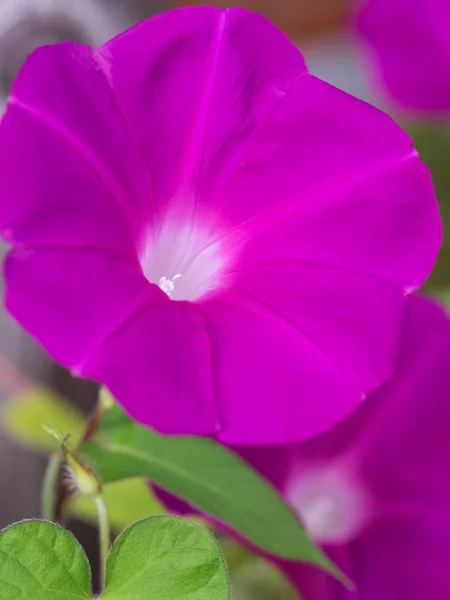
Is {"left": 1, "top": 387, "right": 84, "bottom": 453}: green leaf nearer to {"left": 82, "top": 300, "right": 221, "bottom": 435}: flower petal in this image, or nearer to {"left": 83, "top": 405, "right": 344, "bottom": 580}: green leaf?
{"left": 83, "top": 405, "right": 344, "bottom": 580}: green leaf

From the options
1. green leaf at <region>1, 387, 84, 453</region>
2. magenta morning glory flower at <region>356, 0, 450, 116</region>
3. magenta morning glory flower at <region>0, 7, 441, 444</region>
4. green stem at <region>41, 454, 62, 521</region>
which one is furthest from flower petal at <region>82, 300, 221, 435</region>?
magenta morning glory flower at <region>356, 0, 450, 116</region>

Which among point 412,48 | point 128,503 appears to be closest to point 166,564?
point 128,503

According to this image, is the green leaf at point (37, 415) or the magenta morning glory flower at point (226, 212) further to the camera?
the green leaf at point (37, 415)

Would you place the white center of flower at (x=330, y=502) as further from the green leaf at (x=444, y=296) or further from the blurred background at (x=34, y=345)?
the green leaf at (x=444, y=296)

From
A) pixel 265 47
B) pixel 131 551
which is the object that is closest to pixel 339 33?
pixel 265 47

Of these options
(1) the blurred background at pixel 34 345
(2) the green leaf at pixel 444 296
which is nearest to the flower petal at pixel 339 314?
(1) the blurred background at pixel 34 345
